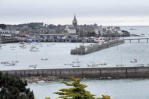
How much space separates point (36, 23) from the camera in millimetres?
150375

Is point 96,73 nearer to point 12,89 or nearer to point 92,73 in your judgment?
point 92,73

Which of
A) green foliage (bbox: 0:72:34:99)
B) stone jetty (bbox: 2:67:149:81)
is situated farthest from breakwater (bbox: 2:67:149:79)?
green foliage (bbox: 0:72:34:99)

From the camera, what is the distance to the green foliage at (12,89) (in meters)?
11.4

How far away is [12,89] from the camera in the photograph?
38.3ft

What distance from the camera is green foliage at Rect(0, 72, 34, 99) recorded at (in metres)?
11.4

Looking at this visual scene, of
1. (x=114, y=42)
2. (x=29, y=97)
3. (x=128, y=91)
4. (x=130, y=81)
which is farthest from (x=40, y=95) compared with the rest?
(x=114, y=42)

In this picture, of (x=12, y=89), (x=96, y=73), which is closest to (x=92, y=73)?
(x=96, y=73)

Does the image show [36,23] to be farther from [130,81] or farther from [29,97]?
[29,97]

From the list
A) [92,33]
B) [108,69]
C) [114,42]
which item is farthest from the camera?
[92,33]

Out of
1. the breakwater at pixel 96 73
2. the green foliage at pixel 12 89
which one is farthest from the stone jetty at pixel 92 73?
the green foliage at pixel 12 89

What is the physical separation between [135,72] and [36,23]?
12668 cm

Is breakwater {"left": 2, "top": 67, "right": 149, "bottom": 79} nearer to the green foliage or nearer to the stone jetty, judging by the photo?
the stone jetty

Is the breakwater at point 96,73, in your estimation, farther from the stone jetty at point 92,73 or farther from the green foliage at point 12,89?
the green foliage at point 12,89

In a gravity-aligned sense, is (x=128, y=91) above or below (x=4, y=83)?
below
